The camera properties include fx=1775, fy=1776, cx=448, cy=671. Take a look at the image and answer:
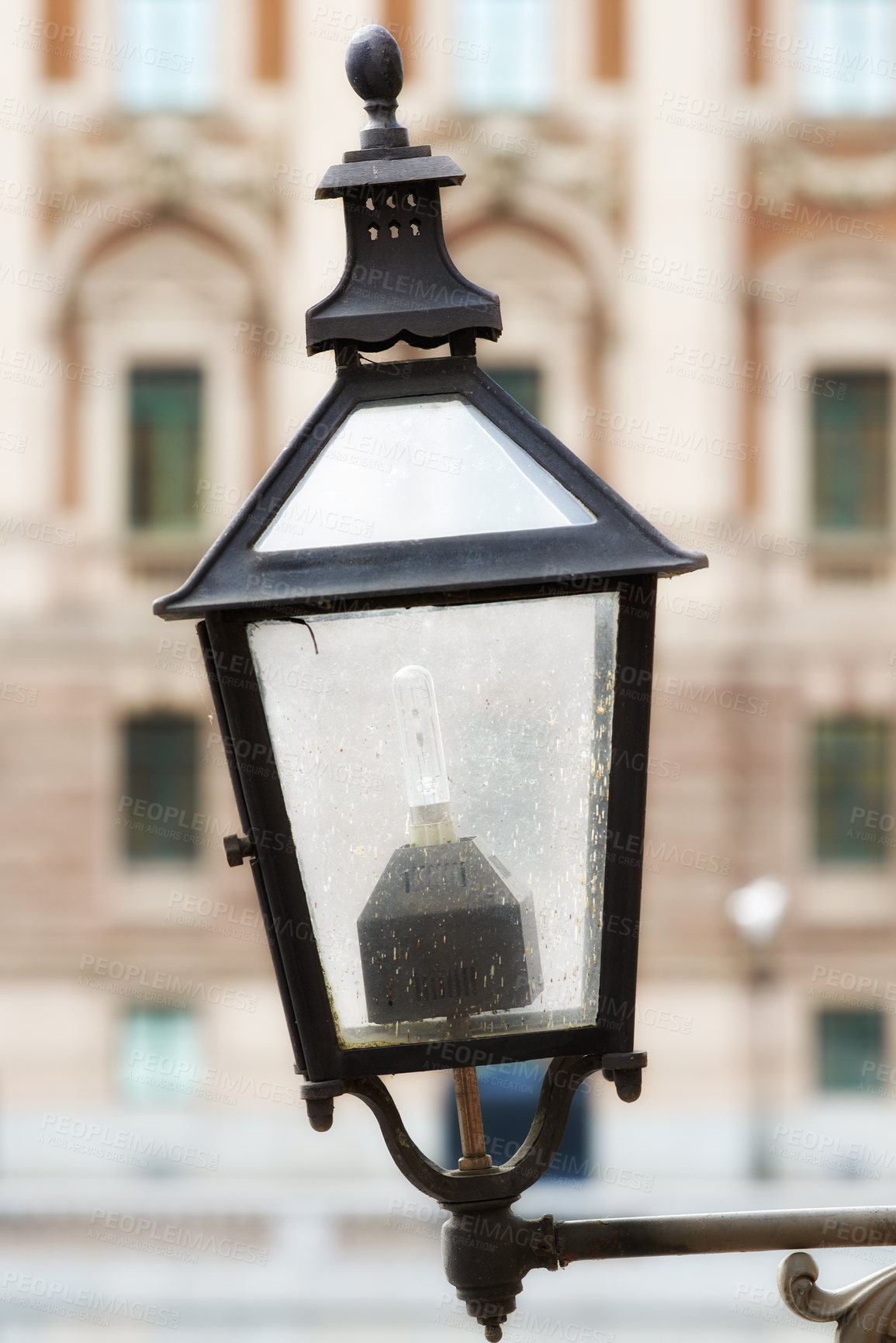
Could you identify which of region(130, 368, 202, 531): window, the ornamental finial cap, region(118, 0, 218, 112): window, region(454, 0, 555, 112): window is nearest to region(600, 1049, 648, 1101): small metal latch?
the ornamental finial cap

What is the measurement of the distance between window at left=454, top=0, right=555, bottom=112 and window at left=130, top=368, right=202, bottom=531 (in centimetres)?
393

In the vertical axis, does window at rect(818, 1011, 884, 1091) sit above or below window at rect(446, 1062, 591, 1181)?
below

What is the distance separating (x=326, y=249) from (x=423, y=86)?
1.92 m

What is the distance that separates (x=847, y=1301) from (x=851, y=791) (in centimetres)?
1562

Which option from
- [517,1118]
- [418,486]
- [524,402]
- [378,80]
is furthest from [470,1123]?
[524,402]

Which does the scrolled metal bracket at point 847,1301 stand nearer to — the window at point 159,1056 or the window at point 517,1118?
the window at point 517,1118

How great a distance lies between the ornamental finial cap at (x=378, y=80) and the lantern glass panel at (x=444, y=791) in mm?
552

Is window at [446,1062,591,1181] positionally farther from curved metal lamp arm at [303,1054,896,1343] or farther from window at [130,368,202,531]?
curved metal lamp arm at [303,1054,896,1343]

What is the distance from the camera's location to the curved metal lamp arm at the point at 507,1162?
5.87 ft

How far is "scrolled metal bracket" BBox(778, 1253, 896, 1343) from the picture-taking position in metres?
1.82

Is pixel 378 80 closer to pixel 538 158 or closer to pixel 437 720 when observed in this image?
pixel 437 720

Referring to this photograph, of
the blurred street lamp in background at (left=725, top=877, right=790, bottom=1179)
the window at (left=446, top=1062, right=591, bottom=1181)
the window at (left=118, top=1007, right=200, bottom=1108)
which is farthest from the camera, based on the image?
the window at (left=118, top=1007, right=200, bottom=1108)

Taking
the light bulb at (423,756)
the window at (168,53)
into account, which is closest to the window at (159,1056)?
the window at (168,53)

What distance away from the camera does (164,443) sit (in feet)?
56.7
